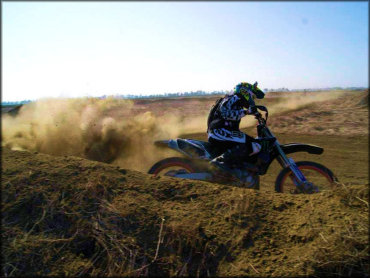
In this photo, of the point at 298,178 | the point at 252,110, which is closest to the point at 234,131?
the point at 252,110

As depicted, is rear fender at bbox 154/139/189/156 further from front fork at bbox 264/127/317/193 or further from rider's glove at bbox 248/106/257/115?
front fork at bbox 264/127/317/193

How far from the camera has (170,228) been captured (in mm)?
3000

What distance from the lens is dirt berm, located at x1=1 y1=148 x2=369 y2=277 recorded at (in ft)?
8.74

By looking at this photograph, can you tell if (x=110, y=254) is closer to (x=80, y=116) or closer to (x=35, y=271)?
(x=35, y=271)

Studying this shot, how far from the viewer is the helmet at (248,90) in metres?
5.16

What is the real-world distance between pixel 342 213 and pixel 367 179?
4021 millimetres

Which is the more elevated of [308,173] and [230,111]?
[230,111]

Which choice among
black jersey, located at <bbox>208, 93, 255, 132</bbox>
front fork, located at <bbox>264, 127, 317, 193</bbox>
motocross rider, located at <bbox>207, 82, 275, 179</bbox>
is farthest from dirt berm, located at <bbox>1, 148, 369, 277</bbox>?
black jersey, located at <bbox>208, 93, 255, 132</bbox>

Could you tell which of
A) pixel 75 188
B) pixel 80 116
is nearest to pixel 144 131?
pixel 80 116

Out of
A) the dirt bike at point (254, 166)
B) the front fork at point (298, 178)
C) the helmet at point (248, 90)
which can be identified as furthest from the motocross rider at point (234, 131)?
the front fork at point (298, 178)

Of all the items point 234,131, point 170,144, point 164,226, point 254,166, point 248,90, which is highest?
point 248,90

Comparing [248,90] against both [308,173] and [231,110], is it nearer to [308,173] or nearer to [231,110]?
[231,110]

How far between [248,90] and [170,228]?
309cm

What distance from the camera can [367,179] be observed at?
646 centimetres
